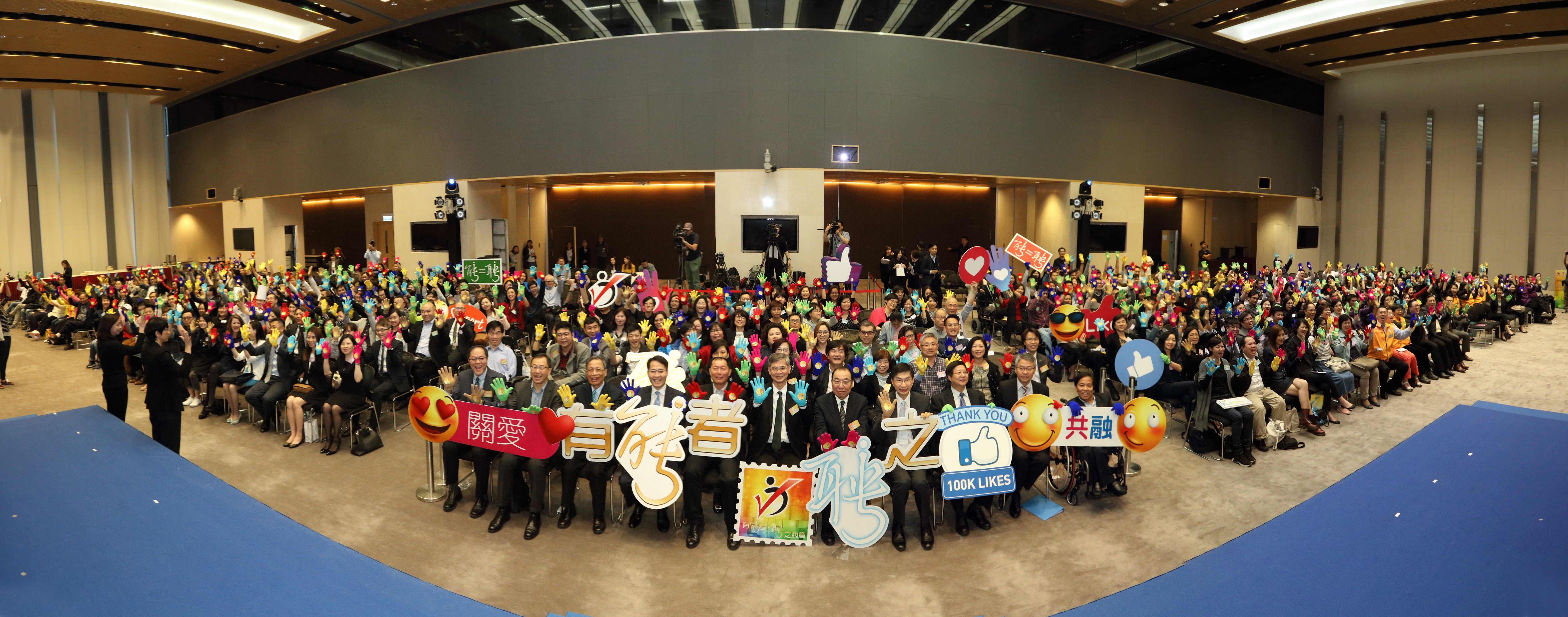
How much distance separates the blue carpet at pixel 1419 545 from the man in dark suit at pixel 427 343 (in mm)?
8553

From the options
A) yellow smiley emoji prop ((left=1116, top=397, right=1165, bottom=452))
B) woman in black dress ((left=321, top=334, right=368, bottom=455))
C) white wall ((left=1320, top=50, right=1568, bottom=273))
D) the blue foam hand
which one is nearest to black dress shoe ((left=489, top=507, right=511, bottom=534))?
the blue foam hand

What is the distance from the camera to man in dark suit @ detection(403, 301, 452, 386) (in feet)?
28.2

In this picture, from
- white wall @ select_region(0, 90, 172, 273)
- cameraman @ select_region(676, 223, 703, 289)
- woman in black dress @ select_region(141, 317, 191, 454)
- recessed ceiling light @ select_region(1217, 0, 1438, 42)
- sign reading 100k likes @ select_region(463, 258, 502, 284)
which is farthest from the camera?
white wall @ select_region(0, 90, 172, 273)

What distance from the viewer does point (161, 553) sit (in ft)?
8.32

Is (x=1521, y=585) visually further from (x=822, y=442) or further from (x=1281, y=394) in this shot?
(x=1281, y=394)

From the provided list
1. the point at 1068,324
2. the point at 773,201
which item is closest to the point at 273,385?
the point at 1068,324

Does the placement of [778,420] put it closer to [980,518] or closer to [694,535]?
[694,535]

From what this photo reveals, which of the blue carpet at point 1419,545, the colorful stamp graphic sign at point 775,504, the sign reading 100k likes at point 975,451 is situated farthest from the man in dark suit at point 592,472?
the blue carpet at point 1419,545

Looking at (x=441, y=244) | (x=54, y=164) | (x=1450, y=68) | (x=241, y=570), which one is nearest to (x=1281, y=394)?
(x=241, y=570)

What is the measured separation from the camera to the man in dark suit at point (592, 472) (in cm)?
548

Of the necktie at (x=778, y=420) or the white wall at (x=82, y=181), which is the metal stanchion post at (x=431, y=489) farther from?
the white wall at (x=82, y=181)

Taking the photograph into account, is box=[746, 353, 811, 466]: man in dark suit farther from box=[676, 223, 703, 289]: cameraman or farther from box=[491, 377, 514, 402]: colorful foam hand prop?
box=[676, 223, 703, 289]: cameraman

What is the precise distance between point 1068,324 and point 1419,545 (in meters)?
7.57

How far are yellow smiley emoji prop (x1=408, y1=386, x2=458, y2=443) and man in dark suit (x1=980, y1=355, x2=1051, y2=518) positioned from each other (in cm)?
413
